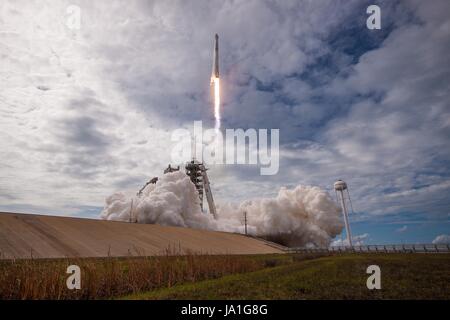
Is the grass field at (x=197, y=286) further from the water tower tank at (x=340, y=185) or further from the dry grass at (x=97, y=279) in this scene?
the water tower tank at (x=340, y=185)

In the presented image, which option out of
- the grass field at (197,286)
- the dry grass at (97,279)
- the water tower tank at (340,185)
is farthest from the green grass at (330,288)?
the water tower tank at (340,185)

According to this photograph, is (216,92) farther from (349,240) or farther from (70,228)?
(349,240)

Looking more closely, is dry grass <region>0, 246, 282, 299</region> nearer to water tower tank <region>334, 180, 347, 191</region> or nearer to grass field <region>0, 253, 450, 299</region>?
grass field <region>0, 253, 450, 299</region>

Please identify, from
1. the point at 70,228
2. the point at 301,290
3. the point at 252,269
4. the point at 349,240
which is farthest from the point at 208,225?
the point at 301,290

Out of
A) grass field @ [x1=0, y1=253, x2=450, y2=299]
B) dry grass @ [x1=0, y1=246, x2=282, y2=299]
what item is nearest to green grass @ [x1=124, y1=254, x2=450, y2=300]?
grass field @ [x1=0, y1=253, x2=450, y2=299]

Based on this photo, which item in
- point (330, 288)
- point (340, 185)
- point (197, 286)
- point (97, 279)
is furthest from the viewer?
point (340, 185)

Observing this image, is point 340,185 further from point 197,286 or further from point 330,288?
point 197,286

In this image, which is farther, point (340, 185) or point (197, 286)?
point (340, 185)

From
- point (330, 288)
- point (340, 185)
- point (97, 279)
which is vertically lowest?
point (330, 288)

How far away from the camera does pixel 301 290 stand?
1537cm


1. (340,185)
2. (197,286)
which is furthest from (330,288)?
(340,185)
